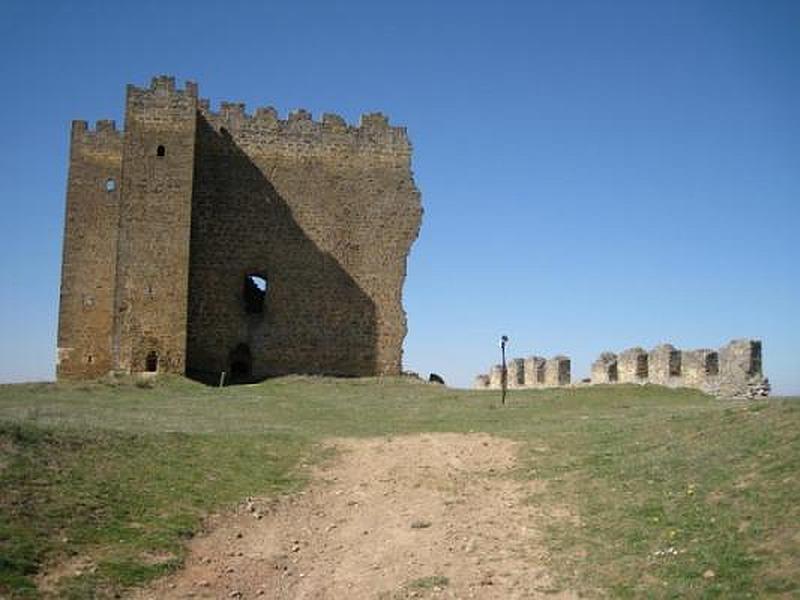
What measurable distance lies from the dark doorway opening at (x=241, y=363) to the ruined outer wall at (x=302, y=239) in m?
0.25

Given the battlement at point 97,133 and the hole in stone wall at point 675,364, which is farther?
the battlement at point 97,133

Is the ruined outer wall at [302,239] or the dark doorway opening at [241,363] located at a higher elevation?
the ruined outer wall at [302,239]

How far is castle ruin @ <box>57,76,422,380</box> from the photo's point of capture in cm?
2641

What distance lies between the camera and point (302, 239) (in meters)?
29.0

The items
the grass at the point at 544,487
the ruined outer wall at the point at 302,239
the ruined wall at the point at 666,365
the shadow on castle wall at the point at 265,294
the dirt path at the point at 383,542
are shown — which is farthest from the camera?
the ruined outer wall at the point at 302,239

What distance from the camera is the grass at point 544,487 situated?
24.8ft

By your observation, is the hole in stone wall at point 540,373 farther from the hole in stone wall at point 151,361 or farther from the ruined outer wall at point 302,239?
the hole in stone wall at point 151,361

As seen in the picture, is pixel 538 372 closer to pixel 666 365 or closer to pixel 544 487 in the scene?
pixel 666 365

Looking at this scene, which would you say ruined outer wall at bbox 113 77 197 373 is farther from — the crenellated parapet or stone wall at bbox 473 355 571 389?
stone wall at bbox 473 355 571 389

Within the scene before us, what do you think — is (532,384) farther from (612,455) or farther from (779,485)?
(779,485)

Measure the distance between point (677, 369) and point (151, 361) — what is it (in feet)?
48.9

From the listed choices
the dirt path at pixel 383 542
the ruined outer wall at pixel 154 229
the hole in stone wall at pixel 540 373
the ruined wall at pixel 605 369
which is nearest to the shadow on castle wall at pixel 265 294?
the ruined outer wall at pixel 154 229

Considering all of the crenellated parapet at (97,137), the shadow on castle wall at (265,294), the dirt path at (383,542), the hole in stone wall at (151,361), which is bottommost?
the dirt path at (383,542)

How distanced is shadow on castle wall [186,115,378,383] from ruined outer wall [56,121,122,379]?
377cm
